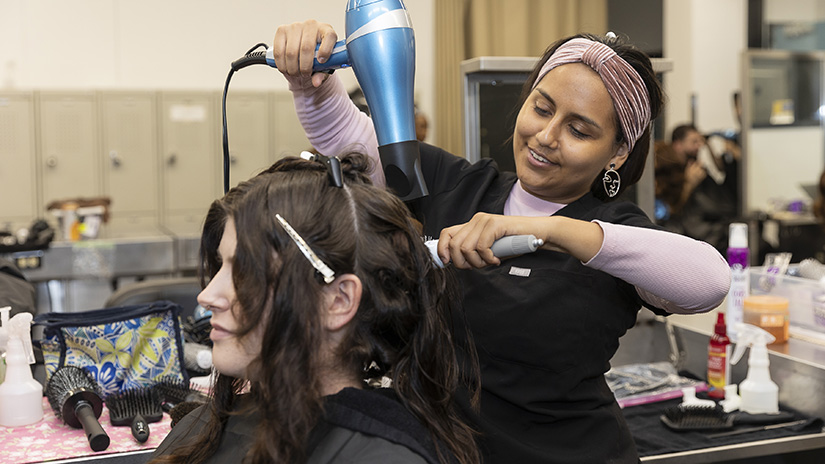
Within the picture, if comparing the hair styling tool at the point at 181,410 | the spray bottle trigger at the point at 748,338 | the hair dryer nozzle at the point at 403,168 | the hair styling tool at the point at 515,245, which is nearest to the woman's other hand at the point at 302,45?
the hair dryer nozzle at the point at 403,168

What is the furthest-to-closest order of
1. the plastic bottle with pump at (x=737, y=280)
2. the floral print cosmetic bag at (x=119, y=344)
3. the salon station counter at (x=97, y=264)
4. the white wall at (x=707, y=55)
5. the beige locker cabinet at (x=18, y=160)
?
1. the white wall at (x=707, y=55)
2. the beige locker cabinet at (x=18, y=160)
3. the salon station counter at (x=97, y=264)
4. the plastic bottle with pump at (x=737, y=280)
5. the floral print cosmetic bag at (x=119, y=344)

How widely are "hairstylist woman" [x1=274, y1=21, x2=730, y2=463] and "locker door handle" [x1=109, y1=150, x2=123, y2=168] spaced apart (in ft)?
15.3

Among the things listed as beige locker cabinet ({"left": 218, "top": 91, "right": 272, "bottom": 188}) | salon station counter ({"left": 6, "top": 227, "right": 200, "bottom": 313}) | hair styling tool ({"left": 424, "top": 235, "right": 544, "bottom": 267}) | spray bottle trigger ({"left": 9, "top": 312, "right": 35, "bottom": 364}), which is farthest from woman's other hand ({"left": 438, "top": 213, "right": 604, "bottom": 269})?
beige locker cabinet ({"left": 218, "top": 91, "right": 272, "bottom": 188})

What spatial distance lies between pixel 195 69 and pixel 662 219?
3611mm

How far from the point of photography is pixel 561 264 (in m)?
1.26

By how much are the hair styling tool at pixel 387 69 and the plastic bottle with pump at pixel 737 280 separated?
4.10ft

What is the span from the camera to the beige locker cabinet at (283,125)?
19.2ft

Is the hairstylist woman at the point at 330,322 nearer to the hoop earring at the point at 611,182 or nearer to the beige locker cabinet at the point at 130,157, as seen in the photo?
the hoop earring at the point at 611,182

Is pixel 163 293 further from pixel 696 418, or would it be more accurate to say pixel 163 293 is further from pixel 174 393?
pixel 696 418

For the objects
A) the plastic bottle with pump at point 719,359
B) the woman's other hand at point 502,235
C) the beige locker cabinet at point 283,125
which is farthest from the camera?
the beige locker cabinet at point 283,125

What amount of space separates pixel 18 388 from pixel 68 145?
176 inches

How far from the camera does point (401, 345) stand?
106cm

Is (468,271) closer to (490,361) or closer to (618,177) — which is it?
(490,361)

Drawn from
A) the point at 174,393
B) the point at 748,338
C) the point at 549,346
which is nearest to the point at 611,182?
the point at 549,346
